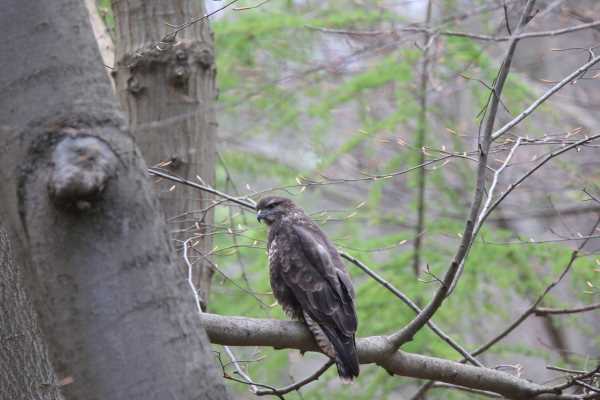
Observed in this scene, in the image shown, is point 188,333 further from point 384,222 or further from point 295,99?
point 295,99

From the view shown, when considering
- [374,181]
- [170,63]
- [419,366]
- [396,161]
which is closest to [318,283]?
[419,366]

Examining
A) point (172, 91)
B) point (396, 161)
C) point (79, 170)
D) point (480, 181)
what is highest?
point (172, 91)

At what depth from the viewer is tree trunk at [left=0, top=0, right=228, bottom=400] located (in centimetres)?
189

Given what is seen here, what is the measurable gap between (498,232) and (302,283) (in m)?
3.34

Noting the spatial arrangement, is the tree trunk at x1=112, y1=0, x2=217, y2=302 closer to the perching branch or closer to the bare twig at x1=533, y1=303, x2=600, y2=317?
the perching branch

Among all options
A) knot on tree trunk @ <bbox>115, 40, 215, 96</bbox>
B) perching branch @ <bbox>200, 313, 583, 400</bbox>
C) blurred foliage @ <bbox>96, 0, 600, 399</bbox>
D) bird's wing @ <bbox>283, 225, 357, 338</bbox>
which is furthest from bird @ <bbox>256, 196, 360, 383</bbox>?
blurred foliage @ <bbox>96, 0, 600, 399</bbox>

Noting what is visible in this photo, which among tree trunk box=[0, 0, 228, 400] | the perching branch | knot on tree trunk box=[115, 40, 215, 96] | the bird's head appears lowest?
the perching branch

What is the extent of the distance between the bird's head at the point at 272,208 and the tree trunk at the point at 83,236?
3316mm

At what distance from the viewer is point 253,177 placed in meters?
9.20

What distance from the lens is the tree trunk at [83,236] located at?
1.89 m

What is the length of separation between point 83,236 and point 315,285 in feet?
9.09

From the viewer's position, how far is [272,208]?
5395 millimetres

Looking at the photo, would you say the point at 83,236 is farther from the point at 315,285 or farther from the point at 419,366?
the point at 315,285

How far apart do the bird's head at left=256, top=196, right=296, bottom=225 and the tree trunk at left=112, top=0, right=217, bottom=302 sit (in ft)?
2.77
